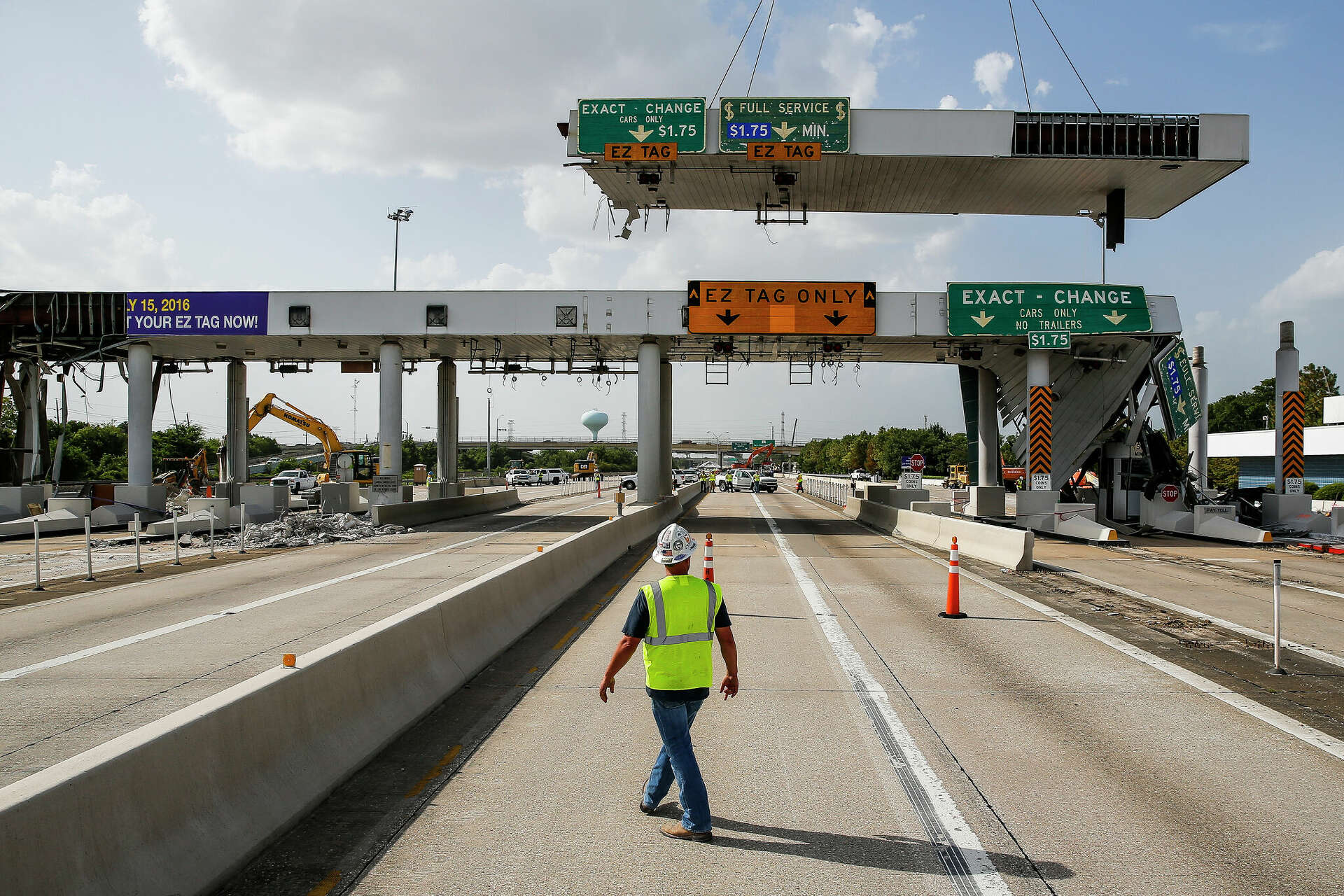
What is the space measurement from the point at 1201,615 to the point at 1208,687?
5.02 metres

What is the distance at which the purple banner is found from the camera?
1226 inches

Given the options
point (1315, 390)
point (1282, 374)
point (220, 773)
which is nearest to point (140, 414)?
point (220, 773)

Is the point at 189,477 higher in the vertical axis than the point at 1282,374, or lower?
lower

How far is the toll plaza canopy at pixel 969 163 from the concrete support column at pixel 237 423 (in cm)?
1689

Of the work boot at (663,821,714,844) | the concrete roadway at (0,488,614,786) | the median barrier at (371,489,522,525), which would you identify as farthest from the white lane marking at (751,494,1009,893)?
the median barrier at (371,489,522,525)

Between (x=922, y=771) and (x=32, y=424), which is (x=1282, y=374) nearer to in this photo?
(x=922, y=771)

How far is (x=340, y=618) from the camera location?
12406mm

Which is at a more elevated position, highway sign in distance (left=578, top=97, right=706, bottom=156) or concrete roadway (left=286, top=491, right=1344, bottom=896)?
highway sign in distance (left=578, top=97, right=706, bottom=156)

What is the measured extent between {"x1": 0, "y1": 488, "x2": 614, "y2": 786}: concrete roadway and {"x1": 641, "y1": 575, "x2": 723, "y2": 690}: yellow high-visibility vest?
164 inches

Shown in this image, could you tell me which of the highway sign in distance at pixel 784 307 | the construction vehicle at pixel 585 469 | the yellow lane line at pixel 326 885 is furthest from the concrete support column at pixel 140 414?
the construction vehicle at pixel 585 469

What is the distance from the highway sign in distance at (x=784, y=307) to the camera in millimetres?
29750

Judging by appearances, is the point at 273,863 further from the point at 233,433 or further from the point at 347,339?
the point at 233,433

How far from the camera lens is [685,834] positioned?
517 cm

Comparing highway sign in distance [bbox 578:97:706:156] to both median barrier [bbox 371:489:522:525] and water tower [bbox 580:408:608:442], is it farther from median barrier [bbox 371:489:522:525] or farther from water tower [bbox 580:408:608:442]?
water tower [bbox 580:408:608:442]
